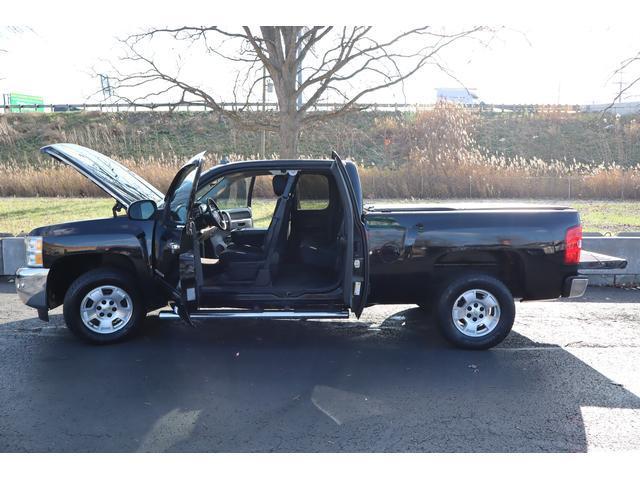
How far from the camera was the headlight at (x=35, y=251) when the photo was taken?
5.47 m

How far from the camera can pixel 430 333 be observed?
6043mm

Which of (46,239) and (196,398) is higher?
(46,239)

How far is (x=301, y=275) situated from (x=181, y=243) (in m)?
1.32

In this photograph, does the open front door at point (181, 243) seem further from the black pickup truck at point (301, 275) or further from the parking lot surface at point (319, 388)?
the parking lot surface at point (319, 388)

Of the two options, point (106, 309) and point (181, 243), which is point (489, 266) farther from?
point (106, 309)

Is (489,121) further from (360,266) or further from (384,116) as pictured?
(360,266)

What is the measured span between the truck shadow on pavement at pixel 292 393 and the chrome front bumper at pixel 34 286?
0.46 m

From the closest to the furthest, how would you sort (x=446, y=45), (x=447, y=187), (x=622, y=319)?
(x=622, y=319) → (x=446, y=45) → (x=447, y=187)

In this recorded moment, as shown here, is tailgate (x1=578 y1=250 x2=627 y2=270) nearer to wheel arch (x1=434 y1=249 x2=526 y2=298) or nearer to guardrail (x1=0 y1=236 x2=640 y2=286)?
wheel arch (x1=434 y1=249 x2=526 y2=298)

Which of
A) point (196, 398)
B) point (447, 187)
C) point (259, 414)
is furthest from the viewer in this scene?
point (447, 187)

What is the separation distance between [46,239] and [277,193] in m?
2.31

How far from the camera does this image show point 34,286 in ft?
17.8

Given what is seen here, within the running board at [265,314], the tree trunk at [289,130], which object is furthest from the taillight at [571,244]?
the tree trunk at [289,130]

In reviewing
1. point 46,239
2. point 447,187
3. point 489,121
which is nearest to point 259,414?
point 46,239
